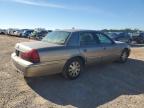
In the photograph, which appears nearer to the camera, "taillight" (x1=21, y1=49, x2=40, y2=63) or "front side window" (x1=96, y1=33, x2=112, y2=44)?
"taillight" (x1=21, y1=49, x2=40, y2=63)

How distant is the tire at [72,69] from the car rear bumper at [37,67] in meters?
0.24

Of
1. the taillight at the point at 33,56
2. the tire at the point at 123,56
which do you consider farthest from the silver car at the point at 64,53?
the tire at the point at 123,56

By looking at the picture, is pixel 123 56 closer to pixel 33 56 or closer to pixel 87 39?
pixel 87 39

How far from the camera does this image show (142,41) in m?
30.0

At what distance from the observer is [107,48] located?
27.9ft

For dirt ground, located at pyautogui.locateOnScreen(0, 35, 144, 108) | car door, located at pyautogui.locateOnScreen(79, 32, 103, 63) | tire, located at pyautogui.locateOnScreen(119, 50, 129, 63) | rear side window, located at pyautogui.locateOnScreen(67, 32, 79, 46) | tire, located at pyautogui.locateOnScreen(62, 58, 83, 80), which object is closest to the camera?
dirt ground, located at pyautogui.locateOnScreen(0, 35, 144, 108)

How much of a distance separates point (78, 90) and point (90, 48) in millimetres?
1796

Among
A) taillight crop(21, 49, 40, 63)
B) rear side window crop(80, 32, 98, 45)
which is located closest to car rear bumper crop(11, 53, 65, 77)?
taillight crop(21, 49, 40, 63)

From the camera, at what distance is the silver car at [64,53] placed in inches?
247

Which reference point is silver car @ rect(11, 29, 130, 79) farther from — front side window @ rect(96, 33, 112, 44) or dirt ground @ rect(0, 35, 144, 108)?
dirt ground @ rect(0, 35, 144, 108)

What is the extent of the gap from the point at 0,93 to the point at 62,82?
6.10 ft

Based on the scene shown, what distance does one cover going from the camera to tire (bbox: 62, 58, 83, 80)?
274 inches

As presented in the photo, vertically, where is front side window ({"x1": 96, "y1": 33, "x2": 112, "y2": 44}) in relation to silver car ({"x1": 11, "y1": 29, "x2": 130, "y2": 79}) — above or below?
above

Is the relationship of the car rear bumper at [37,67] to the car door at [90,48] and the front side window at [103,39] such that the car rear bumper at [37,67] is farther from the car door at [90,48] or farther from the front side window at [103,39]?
the front side window at [103,39]
